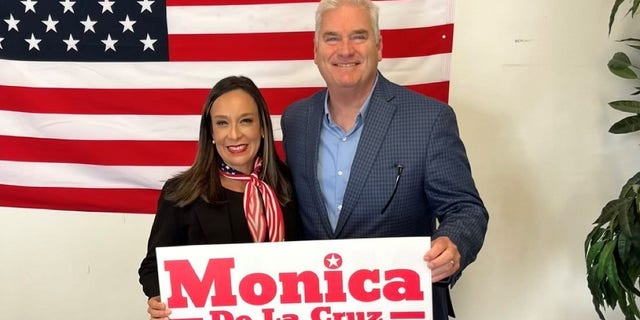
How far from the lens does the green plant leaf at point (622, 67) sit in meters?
1.80

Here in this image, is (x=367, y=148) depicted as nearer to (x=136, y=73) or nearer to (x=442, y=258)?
(x=442, y=258)

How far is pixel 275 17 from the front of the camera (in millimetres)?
2070

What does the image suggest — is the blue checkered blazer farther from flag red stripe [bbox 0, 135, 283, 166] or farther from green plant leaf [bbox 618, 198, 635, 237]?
flag red stripe [bbox 0, 135, 283, 166]

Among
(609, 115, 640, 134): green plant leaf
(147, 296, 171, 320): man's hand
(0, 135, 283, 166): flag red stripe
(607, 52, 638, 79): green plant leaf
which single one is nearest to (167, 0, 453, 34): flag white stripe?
(0, 135, 283, 166): flag red stripe

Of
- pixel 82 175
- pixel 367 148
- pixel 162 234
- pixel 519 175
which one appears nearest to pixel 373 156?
pixel 367 148

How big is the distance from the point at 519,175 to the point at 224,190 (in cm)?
114

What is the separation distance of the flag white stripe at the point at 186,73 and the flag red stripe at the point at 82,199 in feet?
1.33

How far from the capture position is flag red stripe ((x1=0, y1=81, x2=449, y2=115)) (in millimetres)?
2145

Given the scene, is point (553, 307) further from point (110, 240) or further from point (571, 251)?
point (110, 240)

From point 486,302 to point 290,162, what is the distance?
3.46 ft

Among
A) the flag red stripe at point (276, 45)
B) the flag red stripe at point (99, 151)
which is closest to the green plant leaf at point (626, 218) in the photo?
the flag red stripe at point (276, 45)

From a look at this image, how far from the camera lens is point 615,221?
5.34 ft

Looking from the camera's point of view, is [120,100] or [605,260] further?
[120,100]

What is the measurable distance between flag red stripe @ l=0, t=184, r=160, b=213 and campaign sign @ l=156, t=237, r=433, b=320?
3.07 ft
